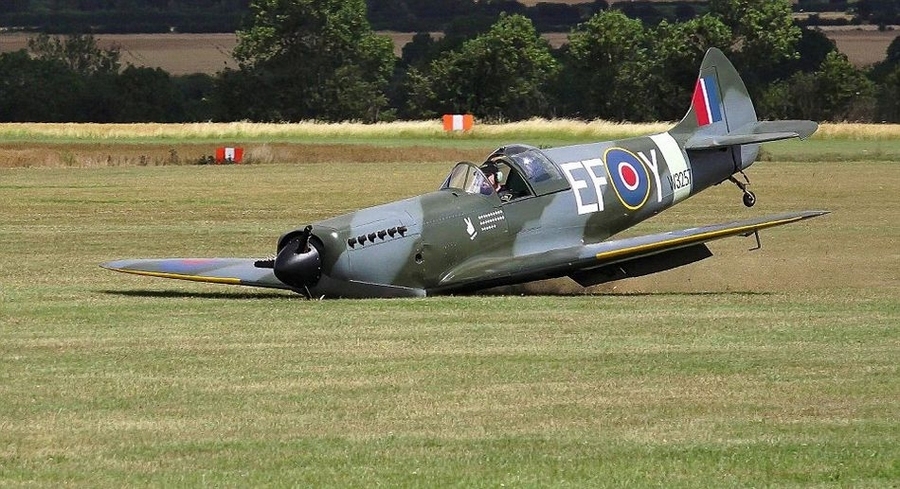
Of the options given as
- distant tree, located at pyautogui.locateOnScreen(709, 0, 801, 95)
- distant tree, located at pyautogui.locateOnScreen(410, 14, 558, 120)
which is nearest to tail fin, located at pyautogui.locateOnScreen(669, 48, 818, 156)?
distant tree, located at pyautogui.locateOnScreen(410, 14, 558, 120)

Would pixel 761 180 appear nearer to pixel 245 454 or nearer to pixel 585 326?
pixel 585 326

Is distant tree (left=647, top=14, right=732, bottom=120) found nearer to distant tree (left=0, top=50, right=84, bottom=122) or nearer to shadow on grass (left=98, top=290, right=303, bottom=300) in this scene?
distant tree (left=0, top=50, right=84, bottom=122)

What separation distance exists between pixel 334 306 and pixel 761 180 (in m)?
23.9

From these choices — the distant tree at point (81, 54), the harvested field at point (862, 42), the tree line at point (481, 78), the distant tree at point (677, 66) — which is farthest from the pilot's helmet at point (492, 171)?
the harvested field at point (862, 42)

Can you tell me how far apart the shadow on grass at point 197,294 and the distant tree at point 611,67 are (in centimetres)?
8036

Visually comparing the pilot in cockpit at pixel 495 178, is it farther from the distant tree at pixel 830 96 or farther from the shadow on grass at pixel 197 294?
the distant tree at pixel 830 96

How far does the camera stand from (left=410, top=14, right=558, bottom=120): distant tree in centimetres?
10000

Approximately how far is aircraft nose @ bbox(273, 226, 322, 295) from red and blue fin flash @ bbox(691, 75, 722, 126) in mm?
8375

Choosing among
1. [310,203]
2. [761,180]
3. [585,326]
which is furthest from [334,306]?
[761,180]

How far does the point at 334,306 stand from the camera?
17031 millimetres

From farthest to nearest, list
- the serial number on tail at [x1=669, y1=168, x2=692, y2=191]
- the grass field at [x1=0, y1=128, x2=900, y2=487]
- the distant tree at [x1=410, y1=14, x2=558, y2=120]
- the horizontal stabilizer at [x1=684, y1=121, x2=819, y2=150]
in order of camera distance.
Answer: the distant tree at [x1=410, y1=14, x2=558, y2=120]
the horizontal stabilizer at [x1=684, y1=121, x2=819, y2=150]
the serial number on tail at [x1=669, y1=168, x2=692, y2=191]
the grass field at [x1=0, y1=128, x2=900, y2=487]

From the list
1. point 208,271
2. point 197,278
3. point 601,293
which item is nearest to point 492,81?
point 601,293

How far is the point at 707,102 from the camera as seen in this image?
24375mm

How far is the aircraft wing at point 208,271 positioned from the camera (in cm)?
1847
